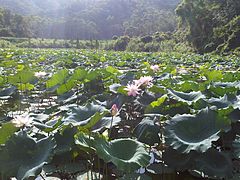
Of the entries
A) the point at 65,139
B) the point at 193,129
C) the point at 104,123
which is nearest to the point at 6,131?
the point at 65,139

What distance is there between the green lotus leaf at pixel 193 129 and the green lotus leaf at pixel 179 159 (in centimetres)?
13

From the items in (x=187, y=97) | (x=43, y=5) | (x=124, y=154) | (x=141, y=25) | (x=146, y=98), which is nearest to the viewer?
(x=124, y=154)

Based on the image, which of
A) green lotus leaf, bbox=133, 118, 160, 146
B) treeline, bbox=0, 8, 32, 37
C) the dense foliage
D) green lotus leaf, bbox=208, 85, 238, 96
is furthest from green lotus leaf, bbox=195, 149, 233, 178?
treeline, bbox=0, 8, 32, 37

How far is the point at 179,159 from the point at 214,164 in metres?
0.22

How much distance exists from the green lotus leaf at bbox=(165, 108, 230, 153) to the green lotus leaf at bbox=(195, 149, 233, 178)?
0.13m

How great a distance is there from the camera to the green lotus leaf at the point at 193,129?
1744 millimetres

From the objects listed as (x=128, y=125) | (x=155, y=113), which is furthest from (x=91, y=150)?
(x=128, y=125)

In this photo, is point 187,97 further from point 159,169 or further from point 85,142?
point 85,142

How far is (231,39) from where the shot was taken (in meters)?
25.7

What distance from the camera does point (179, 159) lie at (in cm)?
196

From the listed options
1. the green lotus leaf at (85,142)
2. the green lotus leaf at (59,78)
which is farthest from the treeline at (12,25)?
the green lotus leaf at (85,142)

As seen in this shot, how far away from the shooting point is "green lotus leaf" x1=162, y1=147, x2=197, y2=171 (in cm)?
190

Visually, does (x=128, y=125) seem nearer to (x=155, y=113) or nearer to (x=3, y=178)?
(x=155, y=113)

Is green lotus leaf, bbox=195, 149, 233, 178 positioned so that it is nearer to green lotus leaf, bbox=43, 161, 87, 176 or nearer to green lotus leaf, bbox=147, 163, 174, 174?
green lotus leaf, bbox=147, 163, 174, 174
